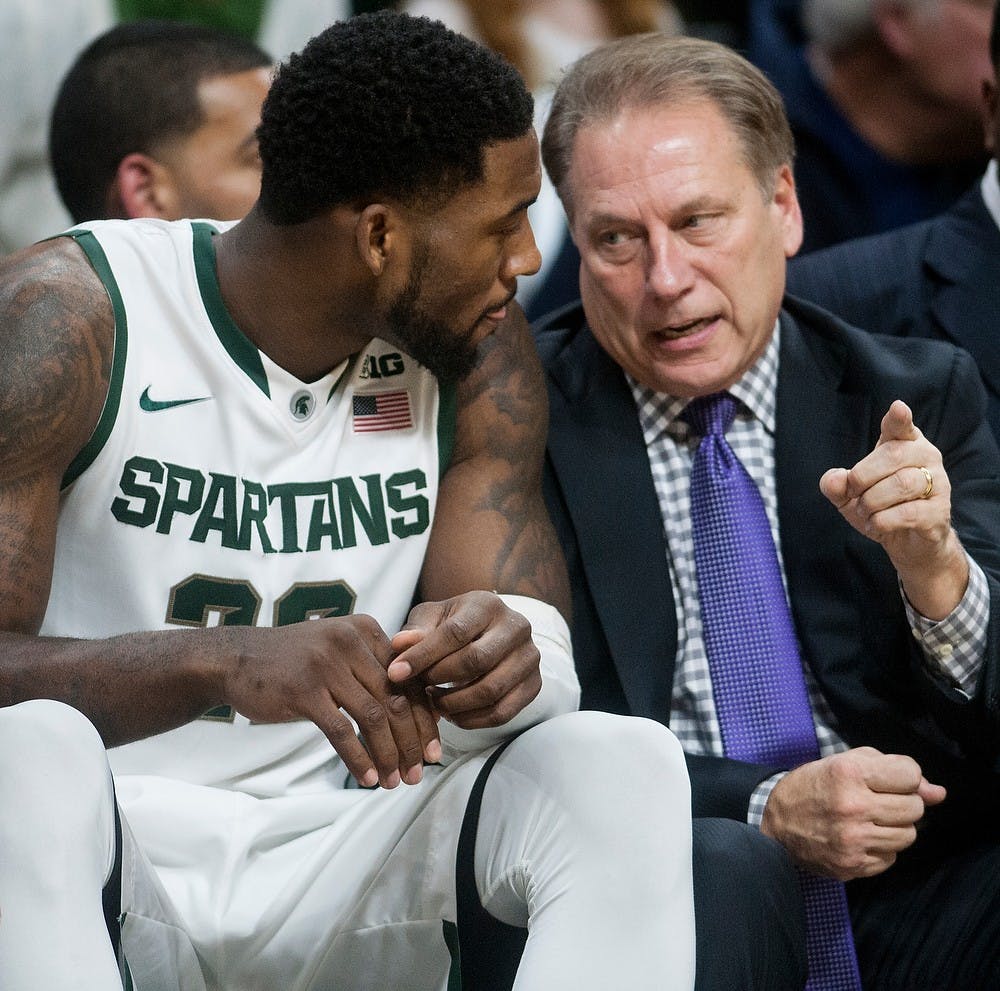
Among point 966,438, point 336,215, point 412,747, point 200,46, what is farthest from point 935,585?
point 200,46

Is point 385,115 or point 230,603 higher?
point 385,115

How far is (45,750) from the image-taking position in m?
1.33

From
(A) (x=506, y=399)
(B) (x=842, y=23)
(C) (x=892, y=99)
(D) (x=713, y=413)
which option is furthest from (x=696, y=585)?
(B) (x=842, y=23)

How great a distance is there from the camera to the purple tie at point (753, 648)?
188cm

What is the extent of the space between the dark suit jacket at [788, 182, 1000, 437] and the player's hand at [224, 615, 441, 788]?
123 centimetres

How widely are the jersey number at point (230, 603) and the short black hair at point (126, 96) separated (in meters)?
1.09

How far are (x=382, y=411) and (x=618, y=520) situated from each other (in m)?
0.33

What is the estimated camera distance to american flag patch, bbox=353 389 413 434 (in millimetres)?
1848

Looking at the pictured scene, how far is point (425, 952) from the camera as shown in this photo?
64.1 inches

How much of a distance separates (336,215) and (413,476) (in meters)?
0.30

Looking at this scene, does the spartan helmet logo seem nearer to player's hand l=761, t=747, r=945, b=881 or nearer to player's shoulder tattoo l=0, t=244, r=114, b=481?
player's shoulder tattoo l=0, t=244, r=114, b=481

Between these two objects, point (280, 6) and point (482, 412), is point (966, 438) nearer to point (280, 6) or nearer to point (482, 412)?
point (482, 412)

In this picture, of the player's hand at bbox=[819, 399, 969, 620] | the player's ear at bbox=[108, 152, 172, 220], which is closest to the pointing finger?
the player's hand at bbox=[819, 399, 969, 620]

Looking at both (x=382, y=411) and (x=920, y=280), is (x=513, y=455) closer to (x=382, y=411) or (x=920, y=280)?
(x=382, y=411)
